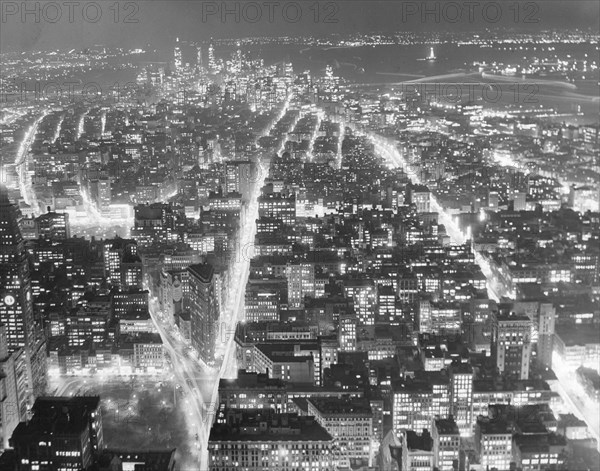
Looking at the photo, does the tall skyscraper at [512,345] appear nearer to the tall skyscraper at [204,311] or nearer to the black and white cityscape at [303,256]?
the black and white cityscape at [303,256]

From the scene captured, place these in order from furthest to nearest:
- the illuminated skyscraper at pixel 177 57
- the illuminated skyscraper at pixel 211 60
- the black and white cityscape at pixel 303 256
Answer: the illuminated skyscraper at pixel 211 60 → the illuminated skyscraper at pixel 177 57 → the black and white cityscape at pixel 303 256

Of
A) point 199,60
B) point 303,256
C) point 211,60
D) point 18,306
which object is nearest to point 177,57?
point 199,60

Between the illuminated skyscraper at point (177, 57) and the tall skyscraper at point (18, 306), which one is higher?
the illuminated skyscraper at point (177, 57)

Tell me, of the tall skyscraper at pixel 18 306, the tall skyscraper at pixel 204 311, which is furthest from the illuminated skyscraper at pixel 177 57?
the tall skyscraper at pixel 18 306

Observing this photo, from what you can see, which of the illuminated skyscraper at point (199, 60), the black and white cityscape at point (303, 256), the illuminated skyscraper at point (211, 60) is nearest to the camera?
the black and white cityscape at point (303, 256)

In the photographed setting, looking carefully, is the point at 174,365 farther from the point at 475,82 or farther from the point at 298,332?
the point at 475,82


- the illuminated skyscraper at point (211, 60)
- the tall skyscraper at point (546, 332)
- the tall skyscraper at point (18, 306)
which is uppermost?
the illuminated skyscraper at point (211, 60)

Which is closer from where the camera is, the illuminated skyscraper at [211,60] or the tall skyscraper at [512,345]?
the tall skyscraper at [512,345]

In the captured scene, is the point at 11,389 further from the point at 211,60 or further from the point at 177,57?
the point at 211,60
